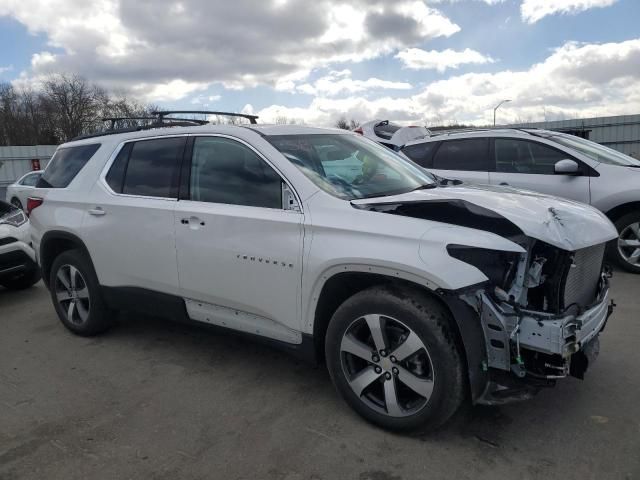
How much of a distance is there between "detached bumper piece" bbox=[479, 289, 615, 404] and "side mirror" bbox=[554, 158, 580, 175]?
13.3 ft

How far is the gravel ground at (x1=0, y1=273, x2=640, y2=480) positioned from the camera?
269 cm

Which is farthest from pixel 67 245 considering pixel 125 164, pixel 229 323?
pixel 229 323

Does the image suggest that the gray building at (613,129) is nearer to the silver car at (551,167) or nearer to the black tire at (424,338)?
the silver car at (551,167)

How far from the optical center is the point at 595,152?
22.1ft

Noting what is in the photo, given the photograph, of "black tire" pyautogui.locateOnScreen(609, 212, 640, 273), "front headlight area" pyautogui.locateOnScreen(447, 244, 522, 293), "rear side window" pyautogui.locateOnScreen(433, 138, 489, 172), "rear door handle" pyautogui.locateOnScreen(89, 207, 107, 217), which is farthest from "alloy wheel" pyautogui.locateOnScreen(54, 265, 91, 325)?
"black tire" pyautogui.locateOnScreen(609, 212, 640, 273)

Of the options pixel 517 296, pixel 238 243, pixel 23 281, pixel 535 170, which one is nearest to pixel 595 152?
pixel 535 170

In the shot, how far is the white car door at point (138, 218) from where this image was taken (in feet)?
12.6

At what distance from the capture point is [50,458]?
2.86 meters

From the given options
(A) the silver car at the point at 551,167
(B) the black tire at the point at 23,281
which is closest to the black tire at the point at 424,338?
(A) the silver car at the point at 551,167

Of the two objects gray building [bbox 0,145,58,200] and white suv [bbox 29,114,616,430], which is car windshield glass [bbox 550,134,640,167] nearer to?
white suv [bbox 29,114,616,430]

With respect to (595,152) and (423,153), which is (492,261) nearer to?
(595,152)

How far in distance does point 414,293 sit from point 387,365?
447 millimetres

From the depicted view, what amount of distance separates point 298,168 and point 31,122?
66.6 m

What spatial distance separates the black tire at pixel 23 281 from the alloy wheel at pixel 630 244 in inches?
290
